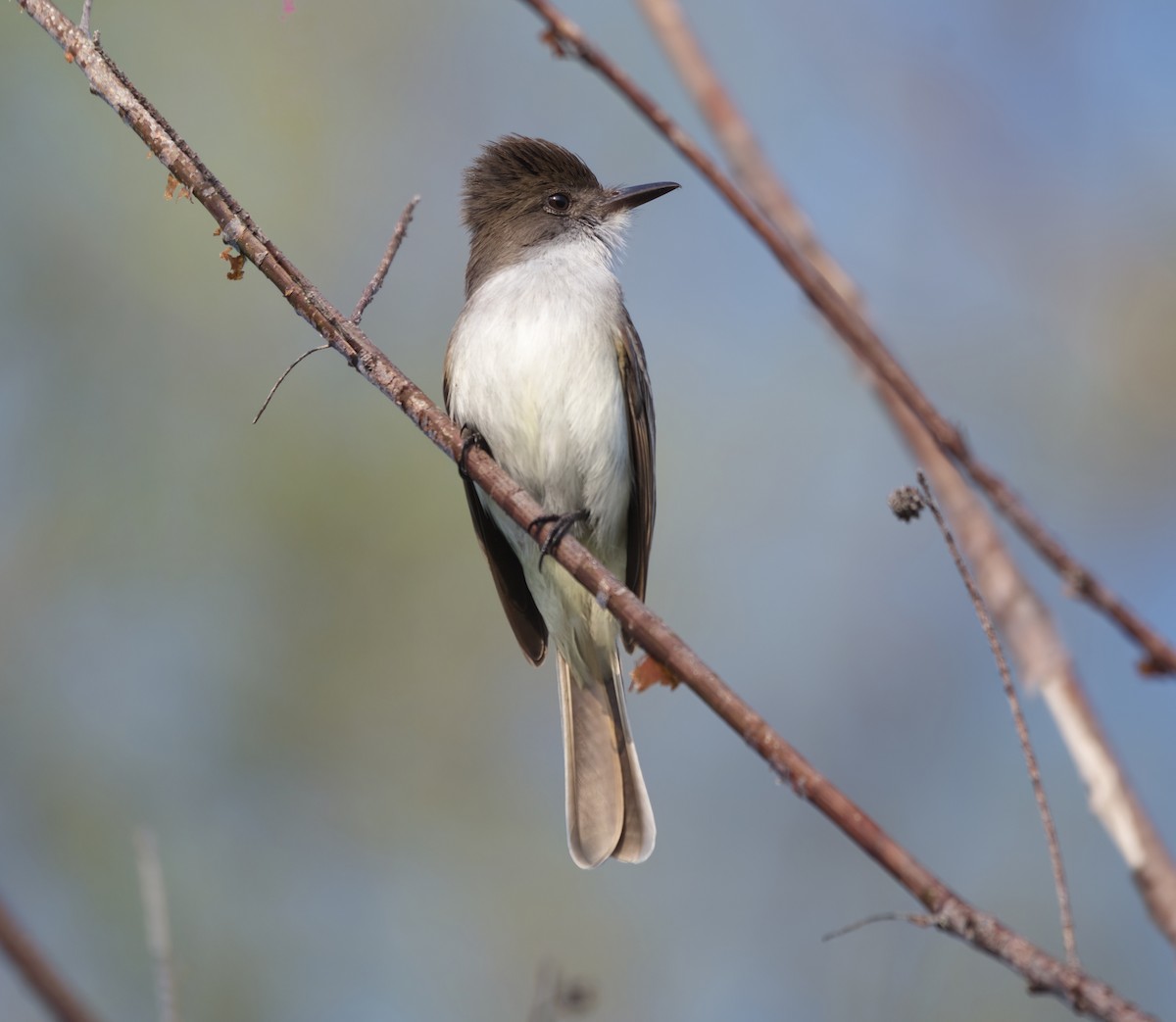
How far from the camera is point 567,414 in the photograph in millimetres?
5012

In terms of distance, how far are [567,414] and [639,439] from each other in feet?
1.26

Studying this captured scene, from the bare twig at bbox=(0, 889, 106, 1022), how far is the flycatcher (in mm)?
3602

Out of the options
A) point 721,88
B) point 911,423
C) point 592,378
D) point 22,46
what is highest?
point 22,46

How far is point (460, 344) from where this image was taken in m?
5.18

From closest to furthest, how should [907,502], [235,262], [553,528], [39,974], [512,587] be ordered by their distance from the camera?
[39,974], [907,502], [235,262], [553,528], [512,587]

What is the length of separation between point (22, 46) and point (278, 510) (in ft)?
10.1

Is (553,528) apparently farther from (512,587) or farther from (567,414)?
(512,587)

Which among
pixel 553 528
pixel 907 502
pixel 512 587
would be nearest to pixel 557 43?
pixel 907 502

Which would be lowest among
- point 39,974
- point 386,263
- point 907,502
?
point 39,974

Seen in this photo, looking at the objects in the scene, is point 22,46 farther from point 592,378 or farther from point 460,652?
point 592,378

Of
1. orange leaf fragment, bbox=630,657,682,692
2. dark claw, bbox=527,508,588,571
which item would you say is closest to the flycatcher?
dark claw, bbox=527,508,588,571

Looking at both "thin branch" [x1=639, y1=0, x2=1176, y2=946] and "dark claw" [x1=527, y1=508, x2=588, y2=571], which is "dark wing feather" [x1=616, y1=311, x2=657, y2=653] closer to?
"dark claw" [x1=527, y1=508, x2=588, y2=571]

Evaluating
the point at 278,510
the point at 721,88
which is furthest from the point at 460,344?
the point at 721,88

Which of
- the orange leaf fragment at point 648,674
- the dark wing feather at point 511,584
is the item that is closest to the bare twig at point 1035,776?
the orange leaf fragment at point 648,674
